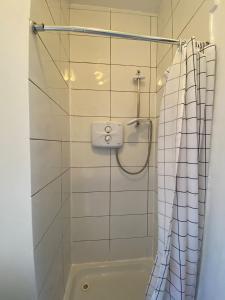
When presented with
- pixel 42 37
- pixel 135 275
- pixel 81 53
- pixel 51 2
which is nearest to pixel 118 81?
pixel 81 53

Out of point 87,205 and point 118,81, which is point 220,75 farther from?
point 87,205

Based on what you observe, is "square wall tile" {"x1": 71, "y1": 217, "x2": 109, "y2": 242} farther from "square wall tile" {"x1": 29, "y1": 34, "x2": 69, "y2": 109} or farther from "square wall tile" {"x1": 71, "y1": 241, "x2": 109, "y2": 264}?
"square wall tile" {"x1": 29, "y1": 34, "x2": 69, "y2": 109}

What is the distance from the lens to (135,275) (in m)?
1.74

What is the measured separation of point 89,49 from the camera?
1706 millimetres

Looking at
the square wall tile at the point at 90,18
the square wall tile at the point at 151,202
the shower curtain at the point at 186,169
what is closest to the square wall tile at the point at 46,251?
the shower curtain at the point at 186,169

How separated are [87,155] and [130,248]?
981 millimetres

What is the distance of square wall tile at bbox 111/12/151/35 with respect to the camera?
172 cm

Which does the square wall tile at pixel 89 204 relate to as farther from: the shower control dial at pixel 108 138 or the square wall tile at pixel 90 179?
the shower control dial at pixel 108 138

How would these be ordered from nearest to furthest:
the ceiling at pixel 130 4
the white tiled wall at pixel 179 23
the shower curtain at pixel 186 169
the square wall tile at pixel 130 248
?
the shower curtain at pixel 186 169, the white tiled wall at pixel 179 23, the ceiling at pixel 130 4, the square wall tile at pixel 130 248

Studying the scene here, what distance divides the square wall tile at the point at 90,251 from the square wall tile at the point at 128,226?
133mm

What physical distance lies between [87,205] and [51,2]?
4.93 feet

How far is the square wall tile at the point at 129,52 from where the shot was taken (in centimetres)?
174

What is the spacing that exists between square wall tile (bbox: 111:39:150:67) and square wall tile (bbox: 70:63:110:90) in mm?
134

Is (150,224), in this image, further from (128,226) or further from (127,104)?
(127,104)
